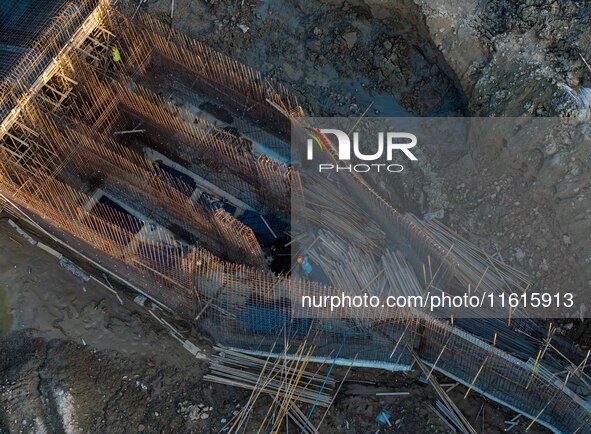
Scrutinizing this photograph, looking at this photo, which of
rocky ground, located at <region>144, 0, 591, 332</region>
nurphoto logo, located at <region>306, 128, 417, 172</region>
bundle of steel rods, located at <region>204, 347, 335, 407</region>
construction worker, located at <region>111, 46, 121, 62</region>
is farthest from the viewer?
construction worker, located at <region>111, 46, 121, 62</region>

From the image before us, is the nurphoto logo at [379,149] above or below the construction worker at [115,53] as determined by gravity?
above

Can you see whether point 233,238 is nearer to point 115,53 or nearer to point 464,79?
point 115,53

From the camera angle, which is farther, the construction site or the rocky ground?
the rocky ground

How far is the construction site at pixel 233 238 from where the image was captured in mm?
11125

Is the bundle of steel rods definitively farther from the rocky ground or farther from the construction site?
the rocky ground

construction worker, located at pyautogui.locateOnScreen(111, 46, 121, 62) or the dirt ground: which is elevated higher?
construction worker, located at pyautogui.locateOnScreen(111, 46, 121, 62)

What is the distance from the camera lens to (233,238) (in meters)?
12.0

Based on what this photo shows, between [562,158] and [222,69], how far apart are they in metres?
6.57

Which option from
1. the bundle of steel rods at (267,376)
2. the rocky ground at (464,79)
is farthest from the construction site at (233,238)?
the rocky ground at (464,79)

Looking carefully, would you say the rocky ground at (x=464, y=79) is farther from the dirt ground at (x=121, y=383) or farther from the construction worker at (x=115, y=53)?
the dirt ground at (x=121, y=383)

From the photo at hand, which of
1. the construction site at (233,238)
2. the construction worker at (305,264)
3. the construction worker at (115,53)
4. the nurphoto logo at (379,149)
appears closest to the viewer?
the construction site at (233,238)

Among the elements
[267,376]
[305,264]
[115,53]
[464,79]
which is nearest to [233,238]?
Result: [305,264]

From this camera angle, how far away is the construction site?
438 inches

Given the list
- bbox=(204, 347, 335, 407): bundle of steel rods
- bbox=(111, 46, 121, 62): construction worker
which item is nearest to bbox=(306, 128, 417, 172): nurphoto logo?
bbox=(204, 347, 335, 407): bundle of steel rods
